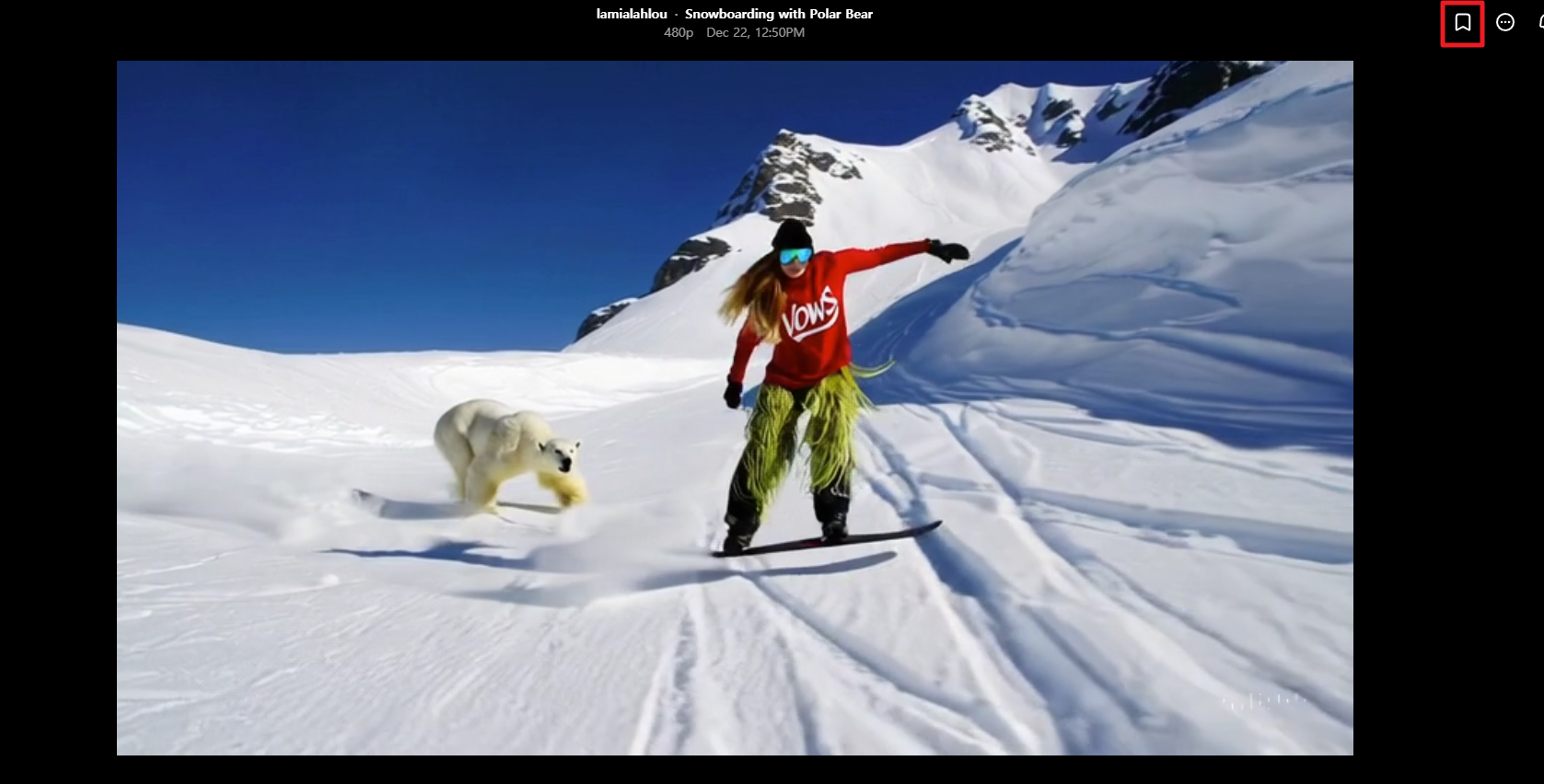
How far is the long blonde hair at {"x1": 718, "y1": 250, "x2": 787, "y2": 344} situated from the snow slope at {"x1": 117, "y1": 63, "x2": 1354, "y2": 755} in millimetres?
1050

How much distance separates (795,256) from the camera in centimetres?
279

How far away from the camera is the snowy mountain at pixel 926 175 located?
64375 millimetres

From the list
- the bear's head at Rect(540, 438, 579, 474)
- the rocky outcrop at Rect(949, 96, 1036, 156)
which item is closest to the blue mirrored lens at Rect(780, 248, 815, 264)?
the bear's head at Rect(540, 438, 579, 474)

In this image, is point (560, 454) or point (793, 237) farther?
point (560, 454)

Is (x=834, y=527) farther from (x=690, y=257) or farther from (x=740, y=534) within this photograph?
(x=690, y=257)

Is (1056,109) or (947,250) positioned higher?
(1056,109)

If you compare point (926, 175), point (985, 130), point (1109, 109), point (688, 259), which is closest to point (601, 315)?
point (688, 259)

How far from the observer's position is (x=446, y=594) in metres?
2.47

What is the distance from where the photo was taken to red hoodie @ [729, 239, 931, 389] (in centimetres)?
288

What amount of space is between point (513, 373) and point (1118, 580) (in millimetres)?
14760
